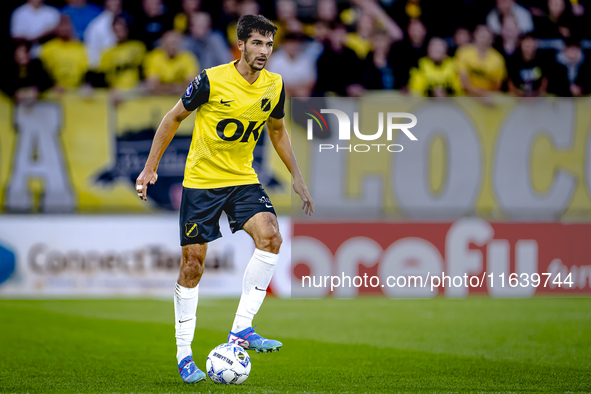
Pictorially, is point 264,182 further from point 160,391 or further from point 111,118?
point 160,391

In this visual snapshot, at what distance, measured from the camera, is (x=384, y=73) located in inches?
380

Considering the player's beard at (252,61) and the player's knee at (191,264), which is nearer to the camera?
the player's beard at (252,61)

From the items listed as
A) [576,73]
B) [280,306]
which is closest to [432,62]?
[576,73]

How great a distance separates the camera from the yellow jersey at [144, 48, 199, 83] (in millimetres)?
9586

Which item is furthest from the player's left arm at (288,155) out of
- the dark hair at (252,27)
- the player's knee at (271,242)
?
the dark hair at (252,27)

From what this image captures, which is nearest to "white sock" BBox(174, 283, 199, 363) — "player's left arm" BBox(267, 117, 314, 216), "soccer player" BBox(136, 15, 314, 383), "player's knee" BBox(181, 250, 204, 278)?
"soccer player" BBox(136, 15, 314, 383)

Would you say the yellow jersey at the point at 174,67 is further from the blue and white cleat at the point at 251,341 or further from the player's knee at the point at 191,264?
the blue and white cleat at the point at 251,341

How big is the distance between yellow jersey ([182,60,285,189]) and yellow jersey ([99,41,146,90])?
5468 mm

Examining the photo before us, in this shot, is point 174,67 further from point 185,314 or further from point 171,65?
point 185,314

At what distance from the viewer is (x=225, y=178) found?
185 inches

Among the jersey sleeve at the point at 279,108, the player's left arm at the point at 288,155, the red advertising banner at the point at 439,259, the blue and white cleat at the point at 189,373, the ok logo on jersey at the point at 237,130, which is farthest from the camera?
the red advertising banner at the point at 439,259

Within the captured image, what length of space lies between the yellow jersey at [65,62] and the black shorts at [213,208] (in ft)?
18.8

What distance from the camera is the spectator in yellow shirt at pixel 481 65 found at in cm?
973

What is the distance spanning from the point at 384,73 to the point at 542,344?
4.62 metres
